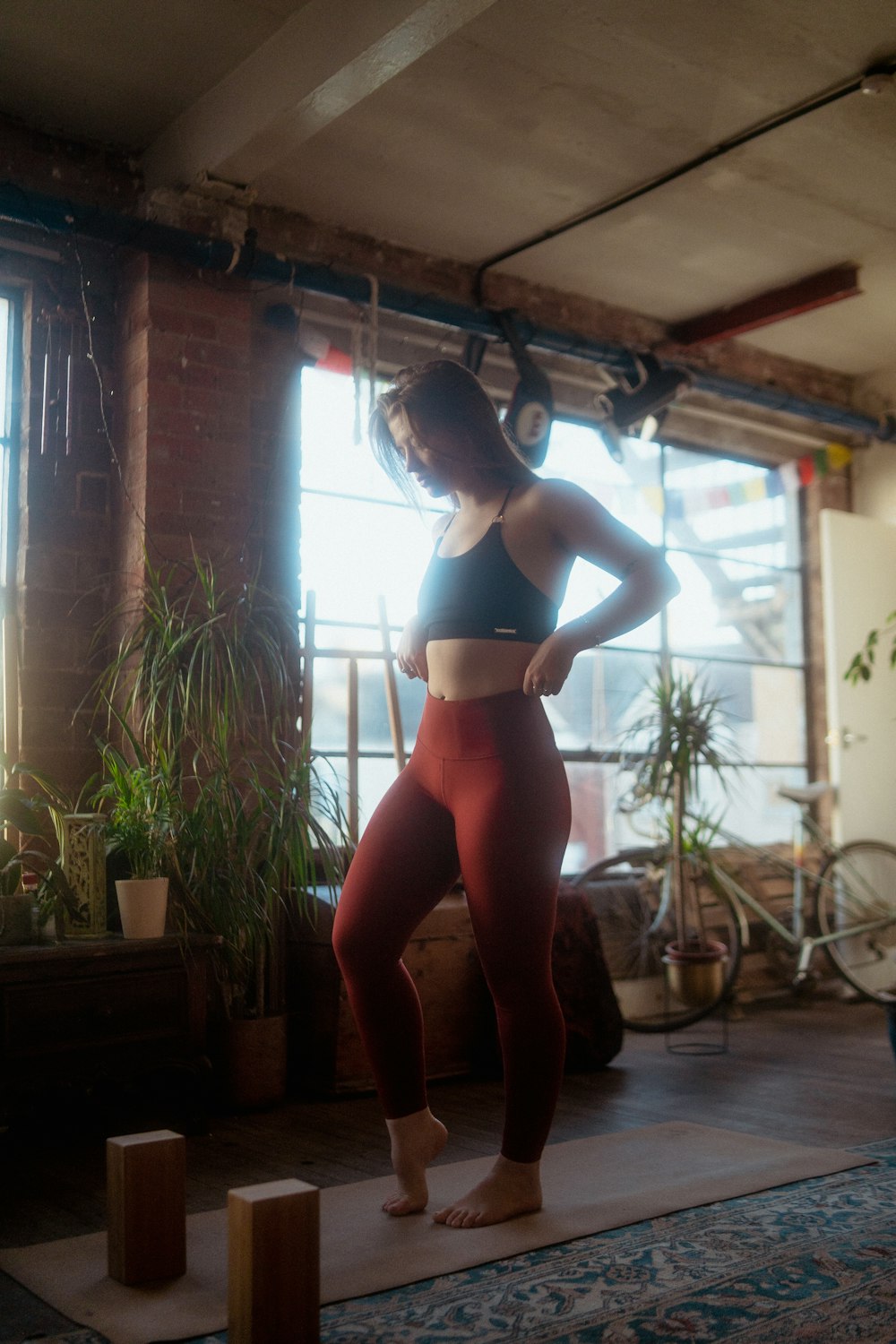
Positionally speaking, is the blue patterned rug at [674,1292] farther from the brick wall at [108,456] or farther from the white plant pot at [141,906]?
the brick wall at [108,456]

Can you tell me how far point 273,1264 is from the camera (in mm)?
1582

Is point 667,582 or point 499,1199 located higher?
point 667,582

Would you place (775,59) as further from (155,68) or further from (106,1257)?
(106,1257)

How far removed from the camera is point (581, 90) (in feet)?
12.0

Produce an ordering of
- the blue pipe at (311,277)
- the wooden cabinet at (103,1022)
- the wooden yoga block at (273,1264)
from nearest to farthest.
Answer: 1. the wooden yoga block at (273,1264)
2. the wooden cabinet at (103,1022)
3. the blue pipe at (311,277)

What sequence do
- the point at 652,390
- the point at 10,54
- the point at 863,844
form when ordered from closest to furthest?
the point at 10,54, the point at 652,390, the point at 863,844

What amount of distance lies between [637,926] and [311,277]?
8.72 ft

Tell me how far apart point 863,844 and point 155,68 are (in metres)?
4.09

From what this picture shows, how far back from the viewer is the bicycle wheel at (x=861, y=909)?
525 centimetres

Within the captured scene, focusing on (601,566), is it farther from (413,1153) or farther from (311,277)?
(311,277)

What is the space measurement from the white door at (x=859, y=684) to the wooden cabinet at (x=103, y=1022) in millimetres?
3564

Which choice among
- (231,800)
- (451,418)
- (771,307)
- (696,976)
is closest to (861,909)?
(696,976)

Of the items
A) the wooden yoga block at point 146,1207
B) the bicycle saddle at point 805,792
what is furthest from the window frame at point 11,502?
the bicycle saddle at point 805,792

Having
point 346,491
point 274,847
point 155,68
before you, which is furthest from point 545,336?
point 274,847
